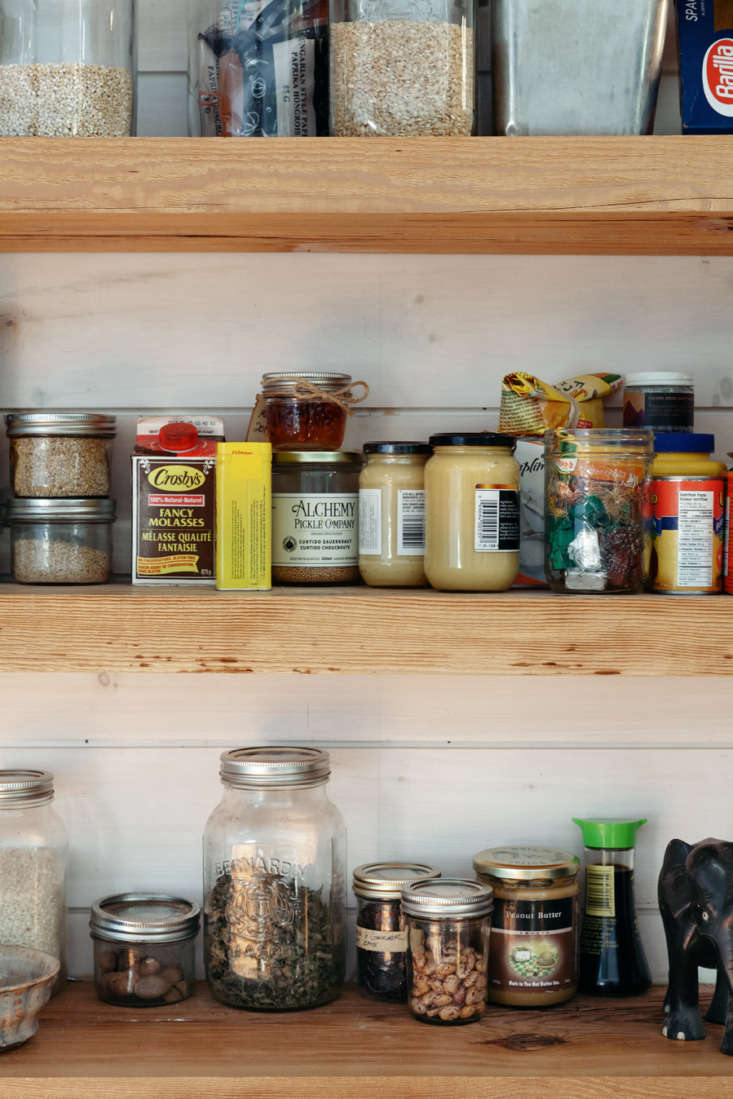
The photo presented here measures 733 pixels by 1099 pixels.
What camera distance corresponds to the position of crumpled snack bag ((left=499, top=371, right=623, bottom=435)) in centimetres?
114

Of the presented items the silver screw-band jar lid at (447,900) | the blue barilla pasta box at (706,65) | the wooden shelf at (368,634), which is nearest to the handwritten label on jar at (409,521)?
the wooden shelf at (368,634)

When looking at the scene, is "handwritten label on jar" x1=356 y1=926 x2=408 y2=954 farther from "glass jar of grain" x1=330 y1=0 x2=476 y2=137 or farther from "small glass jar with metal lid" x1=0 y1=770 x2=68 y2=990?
"glass jar of grain" x1=330 y1=0 x2=476 y2=137

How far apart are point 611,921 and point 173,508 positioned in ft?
1.98

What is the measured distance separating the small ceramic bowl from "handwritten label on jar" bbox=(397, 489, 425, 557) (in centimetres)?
50

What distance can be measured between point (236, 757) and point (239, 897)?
0.13 meters

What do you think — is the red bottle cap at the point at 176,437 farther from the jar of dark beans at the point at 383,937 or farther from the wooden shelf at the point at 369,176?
the jar of dark beans at the point at 383,937

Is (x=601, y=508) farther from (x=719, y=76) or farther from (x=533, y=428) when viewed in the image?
(x=719, y=76)

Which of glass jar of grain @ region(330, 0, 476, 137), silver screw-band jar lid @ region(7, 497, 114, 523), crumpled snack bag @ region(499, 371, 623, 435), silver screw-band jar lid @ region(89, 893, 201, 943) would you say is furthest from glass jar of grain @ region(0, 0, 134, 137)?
silver screw-band jar lid @ region(89, 893, 201, 943)

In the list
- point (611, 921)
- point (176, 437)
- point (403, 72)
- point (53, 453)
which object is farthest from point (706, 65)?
point (611, 921)

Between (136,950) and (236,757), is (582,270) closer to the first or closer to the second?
(236,757)

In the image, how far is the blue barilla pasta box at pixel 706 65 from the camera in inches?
41.4

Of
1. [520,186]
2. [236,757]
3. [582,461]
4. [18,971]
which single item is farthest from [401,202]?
[18,971]

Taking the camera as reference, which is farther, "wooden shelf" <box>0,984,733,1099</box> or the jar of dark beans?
the jar of dark beans

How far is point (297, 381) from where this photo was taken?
1.11 metres
